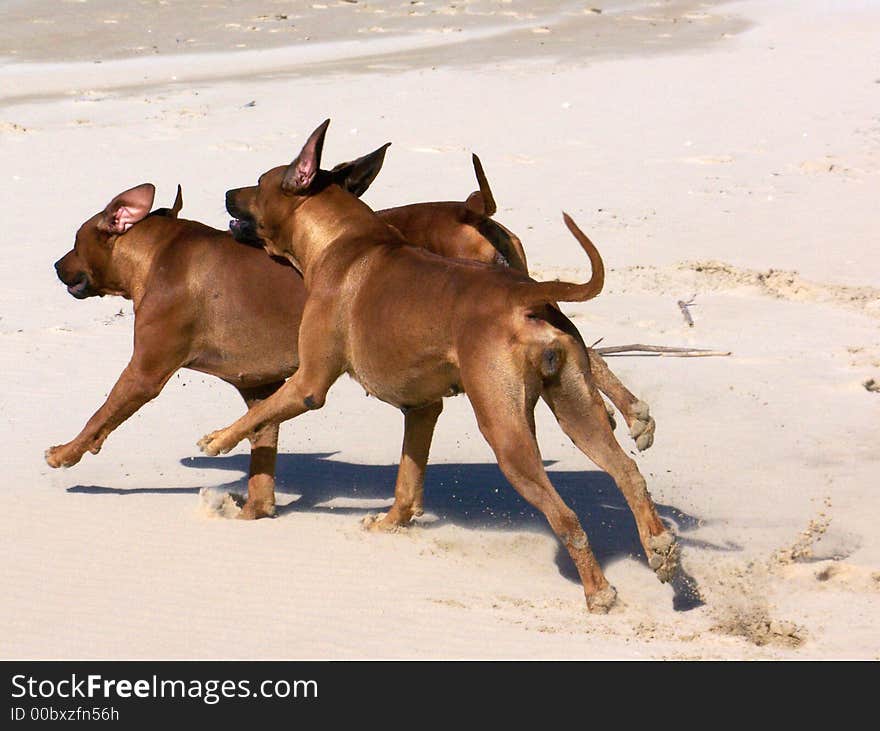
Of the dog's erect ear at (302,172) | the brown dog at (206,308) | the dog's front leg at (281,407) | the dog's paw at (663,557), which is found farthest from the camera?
the brown dog at (206,308)

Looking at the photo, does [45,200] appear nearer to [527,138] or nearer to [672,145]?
[527,138]

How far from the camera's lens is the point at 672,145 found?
53.2 ft


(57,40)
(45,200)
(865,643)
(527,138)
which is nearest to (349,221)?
(865,643)

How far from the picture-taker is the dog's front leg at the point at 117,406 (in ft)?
25.3

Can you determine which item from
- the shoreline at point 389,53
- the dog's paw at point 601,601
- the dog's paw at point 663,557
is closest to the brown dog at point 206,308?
the dog's paw at point 663,557

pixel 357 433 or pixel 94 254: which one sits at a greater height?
pixel 94 254

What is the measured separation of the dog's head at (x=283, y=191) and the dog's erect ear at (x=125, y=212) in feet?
2.08

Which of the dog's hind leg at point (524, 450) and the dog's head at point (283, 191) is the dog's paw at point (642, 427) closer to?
the dog's hind leg at point (524, 450)

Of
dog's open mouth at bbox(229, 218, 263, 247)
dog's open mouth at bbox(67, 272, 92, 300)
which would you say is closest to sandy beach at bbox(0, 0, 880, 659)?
dog's open mouth at bbox(67, 272, 92, 300)

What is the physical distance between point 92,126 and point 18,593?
11623 mm

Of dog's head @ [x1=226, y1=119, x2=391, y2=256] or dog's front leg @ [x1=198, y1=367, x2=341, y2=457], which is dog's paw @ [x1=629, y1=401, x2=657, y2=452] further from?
dog's head @ [x1=226, y1=119, x2=391, y2=256]

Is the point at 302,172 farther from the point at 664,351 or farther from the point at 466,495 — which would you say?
A: the point at 664,351

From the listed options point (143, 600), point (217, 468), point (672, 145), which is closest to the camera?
point (143, 600)
